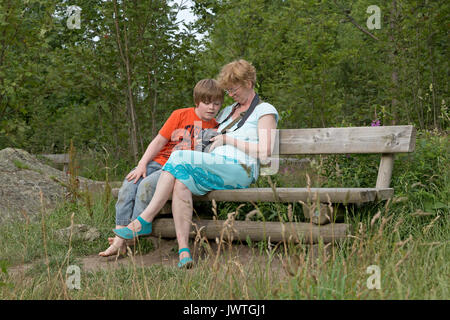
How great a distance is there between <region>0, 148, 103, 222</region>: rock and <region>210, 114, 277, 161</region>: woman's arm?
2105 millimetres

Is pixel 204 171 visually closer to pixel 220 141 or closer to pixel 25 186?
pixel 220 141

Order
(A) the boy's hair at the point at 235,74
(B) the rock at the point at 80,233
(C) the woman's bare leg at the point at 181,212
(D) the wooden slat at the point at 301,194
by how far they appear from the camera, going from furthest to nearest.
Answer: (B) the rock at the point at 80,233 < (A) the boy's hair at the point at 235,74 < (C) the woman's bare leg at the point at 181,212 < (D) the wooden slat at the point at 301,194

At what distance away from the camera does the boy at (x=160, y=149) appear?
4.20m

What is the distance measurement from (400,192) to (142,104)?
5.06m

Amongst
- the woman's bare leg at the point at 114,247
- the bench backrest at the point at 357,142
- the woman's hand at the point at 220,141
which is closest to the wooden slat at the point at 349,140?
the bench backrest at the point at 357,142

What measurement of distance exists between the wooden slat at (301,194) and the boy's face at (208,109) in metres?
0.70

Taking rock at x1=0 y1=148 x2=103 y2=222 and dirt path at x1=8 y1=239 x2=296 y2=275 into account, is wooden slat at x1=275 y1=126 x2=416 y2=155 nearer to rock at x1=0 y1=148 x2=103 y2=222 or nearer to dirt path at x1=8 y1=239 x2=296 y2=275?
dirt path at x1=8 y1=239 x2=296 y2=275

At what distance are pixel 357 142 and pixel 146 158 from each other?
1.78 meters

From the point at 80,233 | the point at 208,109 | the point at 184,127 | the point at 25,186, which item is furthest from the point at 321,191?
the point at 25,186

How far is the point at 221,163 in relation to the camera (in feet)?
12.7

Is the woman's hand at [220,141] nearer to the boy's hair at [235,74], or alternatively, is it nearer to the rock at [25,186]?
the boy's hair at [235,74]

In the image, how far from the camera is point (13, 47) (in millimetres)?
8055

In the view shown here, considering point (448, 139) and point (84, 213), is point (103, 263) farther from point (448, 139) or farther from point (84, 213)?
point (448, 139)
